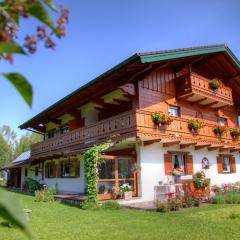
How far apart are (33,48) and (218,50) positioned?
19125 millimetres

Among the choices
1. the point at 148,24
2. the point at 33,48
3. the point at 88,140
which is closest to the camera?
the point at 33,48

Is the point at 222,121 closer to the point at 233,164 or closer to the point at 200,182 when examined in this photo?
the point at 233,164

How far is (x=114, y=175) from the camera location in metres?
15.4

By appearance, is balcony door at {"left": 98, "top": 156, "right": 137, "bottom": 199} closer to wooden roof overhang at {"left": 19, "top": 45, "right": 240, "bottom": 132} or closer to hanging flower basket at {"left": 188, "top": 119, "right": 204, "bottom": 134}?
wooden roof overhang at {"left": 19, "top": 45, "right": 240, "bottom": 132}

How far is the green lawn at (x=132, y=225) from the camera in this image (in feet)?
25.9

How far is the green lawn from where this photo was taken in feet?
25.9

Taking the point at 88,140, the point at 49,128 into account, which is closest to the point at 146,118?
the point at 88,140

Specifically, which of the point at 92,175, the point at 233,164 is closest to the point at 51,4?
the point at 92,175

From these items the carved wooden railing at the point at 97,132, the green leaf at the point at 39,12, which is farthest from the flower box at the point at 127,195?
the green leaf at the point at 39,12

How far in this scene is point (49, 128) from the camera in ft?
84.6

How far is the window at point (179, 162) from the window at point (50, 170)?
387 inches

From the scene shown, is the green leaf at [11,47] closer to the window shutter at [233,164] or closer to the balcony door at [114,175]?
the balcony door at [114,175]

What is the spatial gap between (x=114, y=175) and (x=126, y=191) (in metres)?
1.04

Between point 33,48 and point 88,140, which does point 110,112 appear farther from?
point 33,48
